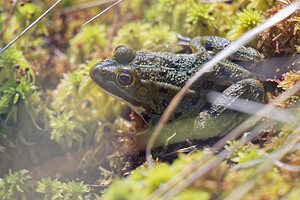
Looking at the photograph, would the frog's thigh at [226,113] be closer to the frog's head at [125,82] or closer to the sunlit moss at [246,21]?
the frog's head at [125,82]

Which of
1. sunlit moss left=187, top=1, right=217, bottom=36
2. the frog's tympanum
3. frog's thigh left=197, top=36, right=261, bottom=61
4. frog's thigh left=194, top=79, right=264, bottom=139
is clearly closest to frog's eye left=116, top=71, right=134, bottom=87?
the frog's tympanum

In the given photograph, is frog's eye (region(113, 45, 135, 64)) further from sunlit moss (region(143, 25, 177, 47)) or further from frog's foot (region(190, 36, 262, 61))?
sunlit moss (region(143, 25, 177, 47))

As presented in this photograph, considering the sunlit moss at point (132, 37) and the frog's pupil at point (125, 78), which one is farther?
the sunlit moss at point (132, 37)

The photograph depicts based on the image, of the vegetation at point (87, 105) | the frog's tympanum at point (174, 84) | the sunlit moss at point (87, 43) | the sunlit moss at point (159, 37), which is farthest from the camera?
the sunlit moss at point (87, 43)

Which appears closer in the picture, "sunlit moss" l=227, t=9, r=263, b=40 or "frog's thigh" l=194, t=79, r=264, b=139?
"frog's thigh" l=194, t=79, r=264, b=139

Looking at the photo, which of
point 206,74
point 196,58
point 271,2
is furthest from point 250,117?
point 271,2

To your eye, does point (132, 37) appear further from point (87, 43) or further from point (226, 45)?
point (226, 45)

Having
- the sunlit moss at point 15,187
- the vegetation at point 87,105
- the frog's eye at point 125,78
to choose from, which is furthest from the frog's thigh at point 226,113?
the sunlit moss at point 15,187

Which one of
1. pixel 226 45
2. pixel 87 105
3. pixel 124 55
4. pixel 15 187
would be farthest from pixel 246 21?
pixel 15 187
